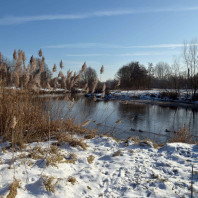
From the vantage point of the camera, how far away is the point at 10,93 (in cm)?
375

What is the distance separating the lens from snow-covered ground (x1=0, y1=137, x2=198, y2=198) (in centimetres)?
199

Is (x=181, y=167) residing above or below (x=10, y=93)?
below

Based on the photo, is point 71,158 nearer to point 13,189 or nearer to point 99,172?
point 99,172

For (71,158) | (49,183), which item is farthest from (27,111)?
(49,183)

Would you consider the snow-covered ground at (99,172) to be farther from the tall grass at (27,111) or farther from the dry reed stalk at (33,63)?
the dry reed stalk at (33,63)

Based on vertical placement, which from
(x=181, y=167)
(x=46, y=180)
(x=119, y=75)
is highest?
(x=119, y=75)

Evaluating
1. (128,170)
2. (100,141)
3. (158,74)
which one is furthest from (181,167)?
(158,74)

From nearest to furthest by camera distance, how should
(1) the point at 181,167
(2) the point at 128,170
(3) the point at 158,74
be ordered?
(2) the point at 128,170
(1) the point at 181,167
(3) the point at 158,74

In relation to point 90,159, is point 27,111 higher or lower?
higher

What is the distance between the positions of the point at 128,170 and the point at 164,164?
0.69 metres

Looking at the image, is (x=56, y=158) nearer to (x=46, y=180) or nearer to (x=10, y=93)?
(x=46, y=180)

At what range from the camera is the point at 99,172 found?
2.49 metres

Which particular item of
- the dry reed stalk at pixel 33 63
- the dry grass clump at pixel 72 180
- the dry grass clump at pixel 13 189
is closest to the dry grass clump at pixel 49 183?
the dry grass clump at pixel 72 180

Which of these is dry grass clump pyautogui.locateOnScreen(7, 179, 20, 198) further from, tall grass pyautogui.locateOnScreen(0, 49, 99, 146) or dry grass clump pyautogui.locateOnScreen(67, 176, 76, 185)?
tall grass pyautogui.locateOnScreen(0, 49, 99, 146)
